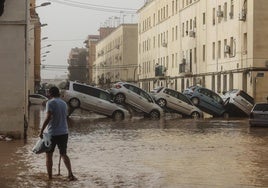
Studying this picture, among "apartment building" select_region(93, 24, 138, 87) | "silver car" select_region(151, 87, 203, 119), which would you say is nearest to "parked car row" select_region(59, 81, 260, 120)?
"silver car" select_region(151, 87, 203, 119)

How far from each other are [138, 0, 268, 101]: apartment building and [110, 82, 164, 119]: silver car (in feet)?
34.5

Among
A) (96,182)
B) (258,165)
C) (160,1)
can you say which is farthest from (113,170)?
(160,1)

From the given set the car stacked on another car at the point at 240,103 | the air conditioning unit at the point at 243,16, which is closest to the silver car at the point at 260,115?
the car stacked on another car at the point at 240,103

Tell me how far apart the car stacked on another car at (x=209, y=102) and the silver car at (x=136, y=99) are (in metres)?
4.48

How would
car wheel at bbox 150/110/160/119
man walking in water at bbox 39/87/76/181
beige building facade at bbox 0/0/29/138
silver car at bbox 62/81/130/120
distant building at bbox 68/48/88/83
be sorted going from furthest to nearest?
distant building at bbox 68/48/88/83, car wheel at bbox 150/110/160/119, silver car at bbox 62/81/130/120, beige building facade at bbox 0/0/29/138, man walking in water at bbox 39/87/76/181

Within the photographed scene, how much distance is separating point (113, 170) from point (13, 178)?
2487mm

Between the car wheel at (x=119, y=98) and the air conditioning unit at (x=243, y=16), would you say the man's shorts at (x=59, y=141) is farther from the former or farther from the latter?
the air conditioning unit at (x=243, y=16)

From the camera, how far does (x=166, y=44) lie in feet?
264

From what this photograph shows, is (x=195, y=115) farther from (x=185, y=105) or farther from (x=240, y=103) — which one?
(x=240, y=103)

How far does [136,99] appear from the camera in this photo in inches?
1591

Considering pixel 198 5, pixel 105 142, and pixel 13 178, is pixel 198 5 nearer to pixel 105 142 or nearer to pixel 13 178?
pixel 105 142

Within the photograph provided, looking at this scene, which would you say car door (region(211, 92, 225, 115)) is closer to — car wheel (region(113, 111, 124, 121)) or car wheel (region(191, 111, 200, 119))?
car wheel (region(191, 111, 200, 119))

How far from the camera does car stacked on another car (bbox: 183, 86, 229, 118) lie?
145 feet

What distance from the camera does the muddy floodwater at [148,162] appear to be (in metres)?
12.7
